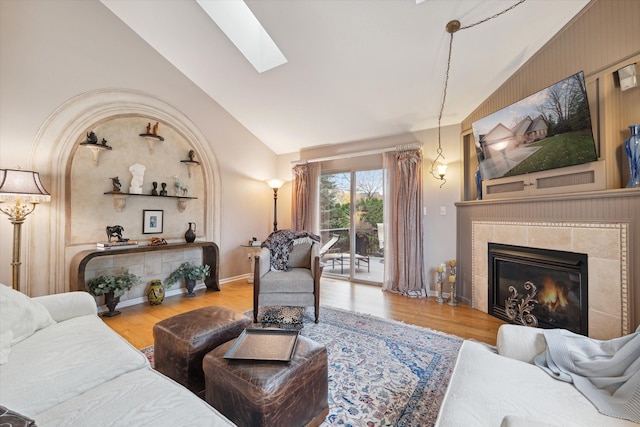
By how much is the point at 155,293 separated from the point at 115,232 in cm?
87

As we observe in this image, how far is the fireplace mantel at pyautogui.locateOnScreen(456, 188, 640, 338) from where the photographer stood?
1.79 metres

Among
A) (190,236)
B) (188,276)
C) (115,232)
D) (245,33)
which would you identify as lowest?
(188,276)

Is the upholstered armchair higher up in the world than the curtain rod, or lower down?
lower down

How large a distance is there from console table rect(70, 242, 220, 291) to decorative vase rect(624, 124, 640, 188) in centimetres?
431

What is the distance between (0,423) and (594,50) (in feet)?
11.8

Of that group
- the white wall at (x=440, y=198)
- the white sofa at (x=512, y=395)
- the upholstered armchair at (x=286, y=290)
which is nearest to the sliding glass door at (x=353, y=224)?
the white wall at (x=440, y=198)

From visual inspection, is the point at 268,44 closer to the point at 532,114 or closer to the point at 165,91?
the point at 165,91

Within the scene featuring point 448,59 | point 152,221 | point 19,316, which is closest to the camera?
point 19,316

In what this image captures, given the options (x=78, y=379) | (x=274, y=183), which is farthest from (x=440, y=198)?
(x=78, y=379)

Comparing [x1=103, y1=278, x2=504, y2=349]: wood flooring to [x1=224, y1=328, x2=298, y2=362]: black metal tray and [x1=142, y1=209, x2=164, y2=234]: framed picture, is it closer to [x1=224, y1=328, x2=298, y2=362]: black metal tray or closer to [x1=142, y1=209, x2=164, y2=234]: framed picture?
[x1=142, y1=209, x2=164, y2=234]: framed picture

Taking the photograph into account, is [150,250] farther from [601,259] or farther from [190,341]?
[601,259]

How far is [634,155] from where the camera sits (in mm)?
1766

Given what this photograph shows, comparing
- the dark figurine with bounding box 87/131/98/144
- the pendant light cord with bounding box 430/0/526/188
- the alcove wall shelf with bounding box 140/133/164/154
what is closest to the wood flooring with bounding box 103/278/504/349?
the pendant light cord with bounding box 430/0/526/188

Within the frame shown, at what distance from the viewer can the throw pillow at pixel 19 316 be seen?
50.8 inches
